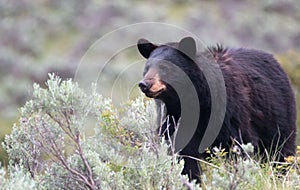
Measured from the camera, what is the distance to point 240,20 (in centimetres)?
3591

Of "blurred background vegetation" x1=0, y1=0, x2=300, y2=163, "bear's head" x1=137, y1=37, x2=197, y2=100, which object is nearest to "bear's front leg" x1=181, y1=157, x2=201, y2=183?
"bear's head" x1=137, y1=37, x2=197, y2=100

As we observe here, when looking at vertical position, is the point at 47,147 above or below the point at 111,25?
below

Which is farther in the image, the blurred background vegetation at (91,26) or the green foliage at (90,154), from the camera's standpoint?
the blurred background vegetation at (91,26)

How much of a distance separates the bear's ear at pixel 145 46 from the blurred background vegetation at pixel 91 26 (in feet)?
82.0

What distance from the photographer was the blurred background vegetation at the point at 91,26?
110 feet

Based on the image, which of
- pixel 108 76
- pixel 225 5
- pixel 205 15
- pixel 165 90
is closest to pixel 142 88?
pixel 165 90

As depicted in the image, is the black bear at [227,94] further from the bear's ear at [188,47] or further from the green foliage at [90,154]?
the green foliage at [90,154]

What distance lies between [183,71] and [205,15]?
28970 mm

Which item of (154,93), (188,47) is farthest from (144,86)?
(188,47)

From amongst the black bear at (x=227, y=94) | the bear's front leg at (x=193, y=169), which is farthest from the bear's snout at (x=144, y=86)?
the bear's front leg at (x=193, y=169)

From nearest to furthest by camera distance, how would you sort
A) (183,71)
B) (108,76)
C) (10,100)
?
(183,71), (108,76), (10,100)

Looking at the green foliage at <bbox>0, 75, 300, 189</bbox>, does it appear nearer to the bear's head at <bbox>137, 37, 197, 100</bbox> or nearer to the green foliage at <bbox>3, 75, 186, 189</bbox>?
the green foliage at <bbox>3, 75, 186, 189</bbox>

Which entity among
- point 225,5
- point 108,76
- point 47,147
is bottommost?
point 47,147

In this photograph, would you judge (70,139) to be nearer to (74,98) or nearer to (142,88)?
(74,98)
